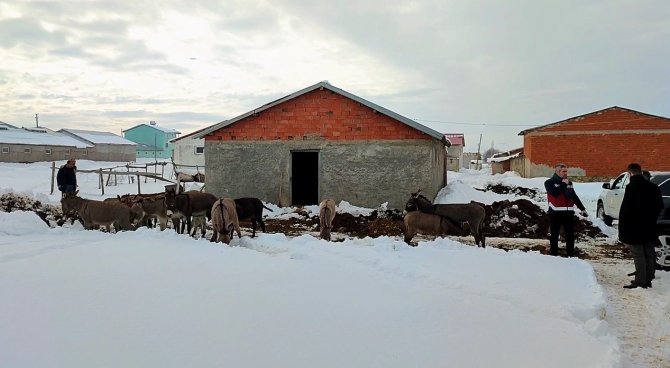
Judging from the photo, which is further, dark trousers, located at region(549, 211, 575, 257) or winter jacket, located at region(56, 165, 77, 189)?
winter jacket, located at region(56, 165, 77, 189)

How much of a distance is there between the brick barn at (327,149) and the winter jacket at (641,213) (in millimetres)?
9461

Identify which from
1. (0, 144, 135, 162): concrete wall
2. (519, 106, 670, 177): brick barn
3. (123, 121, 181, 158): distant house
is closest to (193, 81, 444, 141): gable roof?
(519, 106, 670, 177): brick barn

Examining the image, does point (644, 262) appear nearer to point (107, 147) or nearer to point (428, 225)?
point (428, 225)

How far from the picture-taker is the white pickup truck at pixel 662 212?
9.45m

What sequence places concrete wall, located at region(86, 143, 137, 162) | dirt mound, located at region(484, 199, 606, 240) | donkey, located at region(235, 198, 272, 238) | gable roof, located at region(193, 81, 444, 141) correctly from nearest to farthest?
donkey, located at region(235, 198, 272, 238) → dirt mound, located at region(484, 199, 606, 240) → gable roof, located at region(193, 81, 444, 141) → concrete wall, located at region(86, 143, 137, 162)

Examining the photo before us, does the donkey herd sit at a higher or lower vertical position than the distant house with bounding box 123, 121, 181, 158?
lower

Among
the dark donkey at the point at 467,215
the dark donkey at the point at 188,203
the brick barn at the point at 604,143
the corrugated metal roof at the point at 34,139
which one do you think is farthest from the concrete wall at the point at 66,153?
the dark donkey at the point at 467,215

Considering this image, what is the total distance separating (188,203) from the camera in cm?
1331

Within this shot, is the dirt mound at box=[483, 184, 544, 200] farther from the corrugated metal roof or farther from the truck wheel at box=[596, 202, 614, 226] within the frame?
the corrugated metal roof

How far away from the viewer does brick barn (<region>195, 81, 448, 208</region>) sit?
711 inches

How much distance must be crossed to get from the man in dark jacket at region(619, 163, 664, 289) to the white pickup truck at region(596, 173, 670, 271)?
1249mm

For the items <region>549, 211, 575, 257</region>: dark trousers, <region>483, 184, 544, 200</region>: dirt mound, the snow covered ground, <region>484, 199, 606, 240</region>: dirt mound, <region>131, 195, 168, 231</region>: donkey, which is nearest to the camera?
the snow covered ground

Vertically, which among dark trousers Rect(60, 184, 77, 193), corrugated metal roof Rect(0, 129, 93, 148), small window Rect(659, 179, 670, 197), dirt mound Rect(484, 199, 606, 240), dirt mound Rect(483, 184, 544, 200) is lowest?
dirt mound Rect(484, 199, 606, 240)

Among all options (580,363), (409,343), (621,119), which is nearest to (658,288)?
(580,363)
